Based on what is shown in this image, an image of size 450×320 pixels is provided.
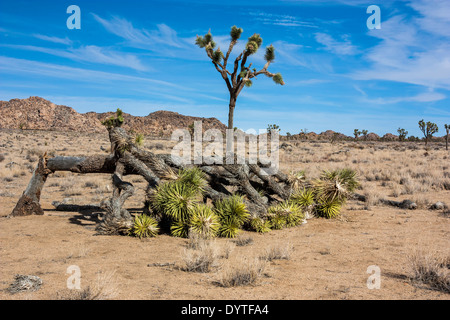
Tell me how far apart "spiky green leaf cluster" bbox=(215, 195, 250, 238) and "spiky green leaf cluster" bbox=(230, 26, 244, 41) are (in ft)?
44.5

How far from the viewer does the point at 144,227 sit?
313 inches

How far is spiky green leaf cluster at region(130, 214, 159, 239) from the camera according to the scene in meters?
7.90

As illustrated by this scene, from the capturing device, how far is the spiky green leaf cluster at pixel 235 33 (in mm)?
19172

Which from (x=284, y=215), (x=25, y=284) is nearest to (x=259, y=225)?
(x=284, y=215)

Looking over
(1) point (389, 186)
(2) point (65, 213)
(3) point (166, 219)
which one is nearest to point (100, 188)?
(2) point (65, 213)

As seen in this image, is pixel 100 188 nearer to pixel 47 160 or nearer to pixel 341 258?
pixel 47 160

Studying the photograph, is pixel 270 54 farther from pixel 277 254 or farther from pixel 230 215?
pixel 277 254

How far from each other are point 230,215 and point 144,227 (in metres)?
2.13

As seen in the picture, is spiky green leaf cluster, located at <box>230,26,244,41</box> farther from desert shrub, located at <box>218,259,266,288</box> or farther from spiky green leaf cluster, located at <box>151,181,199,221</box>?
desert shrub, located at <box>218,259,266,288</box>

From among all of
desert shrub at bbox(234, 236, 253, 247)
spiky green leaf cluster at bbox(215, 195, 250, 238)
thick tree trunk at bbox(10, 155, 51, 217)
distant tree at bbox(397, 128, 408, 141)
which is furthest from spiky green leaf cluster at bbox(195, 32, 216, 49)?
distant tree at bbox(397, 128, 408, 141)

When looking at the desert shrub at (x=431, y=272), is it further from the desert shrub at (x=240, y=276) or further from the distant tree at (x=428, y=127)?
the distant tree at (x=428, y=127)

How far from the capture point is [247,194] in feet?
31.6

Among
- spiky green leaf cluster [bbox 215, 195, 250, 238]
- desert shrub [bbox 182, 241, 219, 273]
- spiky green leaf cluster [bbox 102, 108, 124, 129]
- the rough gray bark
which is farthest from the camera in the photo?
Answer: spiky green leaf cluster [bbox 102, 108, 124, 129]

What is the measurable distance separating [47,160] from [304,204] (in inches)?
314
